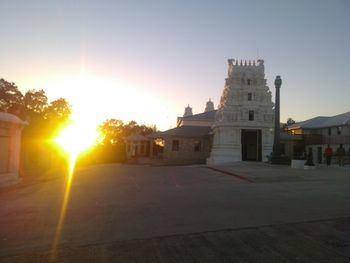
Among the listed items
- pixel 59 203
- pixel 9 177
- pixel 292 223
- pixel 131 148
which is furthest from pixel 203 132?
pixel 292 223

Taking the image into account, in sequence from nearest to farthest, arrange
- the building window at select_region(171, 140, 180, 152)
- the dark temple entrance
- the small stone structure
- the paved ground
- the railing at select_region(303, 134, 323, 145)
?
the paved ground → the small stone structure → the dark temple entrance → the building window at select_region(171, 140, 180, 152) → the railing at select_region(303, 134, 323, 145)

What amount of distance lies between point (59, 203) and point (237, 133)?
25659 mm

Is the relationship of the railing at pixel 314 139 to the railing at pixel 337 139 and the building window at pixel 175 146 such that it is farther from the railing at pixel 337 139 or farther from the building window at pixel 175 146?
the building window at pixel 175 146

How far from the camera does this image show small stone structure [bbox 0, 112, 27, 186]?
1605cm

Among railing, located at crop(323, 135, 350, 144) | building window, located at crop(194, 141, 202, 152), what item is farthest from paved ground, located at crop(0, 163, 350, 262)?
railing, located at crop(323, 135, 350, 144)

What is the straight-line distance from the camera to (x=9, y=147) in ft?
54.5

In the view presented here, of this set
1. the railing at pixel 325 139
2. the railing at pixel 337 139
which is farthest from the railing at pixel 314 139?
the railing at pixel 337 139

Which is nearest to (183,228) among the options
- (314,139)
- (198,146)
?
(198,146)

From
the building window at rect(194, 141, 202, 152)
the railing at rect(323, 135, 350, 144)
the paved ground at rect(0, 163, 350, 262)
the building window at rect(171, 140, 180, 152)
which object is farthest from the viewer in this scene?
the building window at rect(194, 141, 202, 152)

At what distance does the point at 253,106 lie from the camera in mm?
34562

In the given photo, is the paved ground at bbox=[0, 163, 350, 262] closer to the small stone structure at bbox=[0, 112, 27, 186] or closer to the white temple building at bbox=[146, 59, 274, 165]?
the small stone structure at bbox=[0, 112, 27, 186]

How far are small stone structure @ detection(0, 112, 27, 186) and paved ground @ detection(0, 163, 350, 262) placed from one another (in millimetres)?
4817

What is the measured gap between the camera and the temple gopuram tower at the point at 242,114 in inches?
1347

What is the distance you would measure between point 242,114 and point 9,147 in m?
23.1
